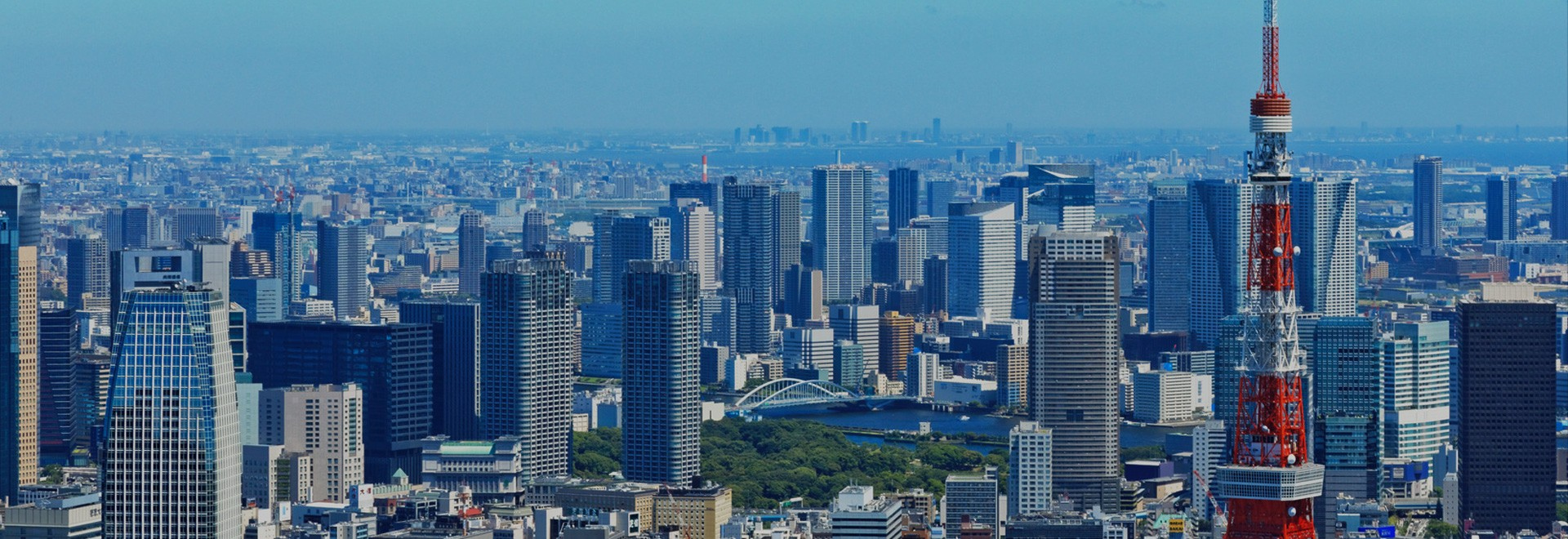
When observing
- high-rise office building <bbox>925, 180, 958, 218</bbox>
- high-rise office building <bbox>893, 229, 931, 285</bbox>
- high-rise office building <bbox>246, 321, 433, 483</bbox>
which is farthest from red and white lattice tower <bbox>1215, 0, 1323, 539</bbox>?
high-rise office building <bbox>925, 180, 958, 218</bbox>

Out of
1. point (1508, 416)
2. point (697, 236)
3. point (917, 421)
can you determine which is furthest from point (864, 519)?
point (697, 236)

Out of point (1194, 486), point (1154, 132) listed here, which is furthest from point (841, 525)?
point (1154, 132)

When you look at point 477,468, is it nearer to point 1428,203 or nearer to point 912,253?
point 912,253

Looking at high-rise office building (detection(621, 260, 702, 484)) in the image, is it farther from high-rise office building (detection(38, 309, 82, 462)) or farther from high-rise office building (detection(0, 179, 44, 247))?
high-rise office building (detection(0, 179, 44, 247))

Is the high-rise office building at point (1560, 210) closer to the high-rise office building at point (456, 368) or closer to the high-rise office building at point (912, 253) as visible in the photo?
the high-rise office building at point (912, 253)

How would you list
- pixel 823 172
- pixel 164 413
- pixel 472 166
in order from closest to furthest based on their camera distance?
pixel 164 413 < pixel 823 172 < pixel 472 166

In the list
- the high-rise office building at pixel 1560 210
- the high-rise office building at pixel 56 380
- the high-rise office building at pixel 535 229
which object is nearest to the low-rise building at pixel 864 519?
the high-rise office building at pixel 56 380

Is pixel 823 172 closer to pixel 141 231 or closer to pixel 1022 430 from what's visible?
pixel 141 231

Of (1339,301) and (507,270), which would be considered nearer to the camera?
(507,270)
